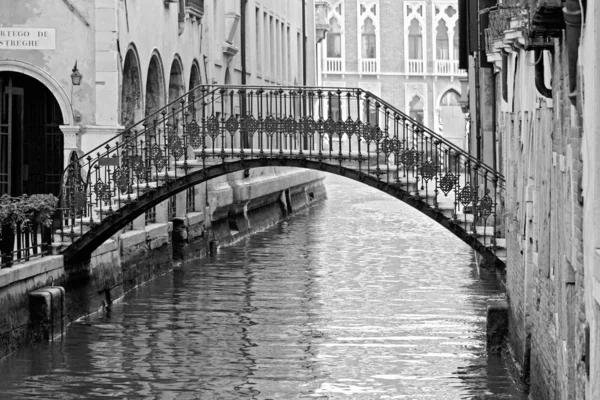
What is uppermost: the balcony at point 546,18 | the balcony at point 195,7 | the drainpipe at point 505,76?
the balcony at point 195,7

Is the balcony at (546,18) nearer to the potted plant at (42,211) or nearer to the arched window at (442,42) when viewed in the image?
the potted plant at (42,211)

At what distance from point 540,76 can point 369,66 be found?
70.2m

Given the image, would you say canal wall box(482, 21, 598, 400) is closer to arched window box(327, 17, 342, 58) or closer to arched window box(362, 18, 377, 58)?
arched window box(327, 17, 342, 58)

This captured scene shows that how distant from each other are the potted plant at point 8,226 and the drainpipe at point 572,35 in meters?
9.23

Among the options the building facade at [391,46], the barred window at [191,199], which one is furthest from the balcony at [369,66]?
the barred window at [191,199]

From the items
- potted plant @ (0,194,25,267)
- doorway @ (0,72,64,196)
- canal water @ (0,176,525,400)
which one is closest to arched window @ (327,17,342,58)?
canal water @ (0,176,525,400)

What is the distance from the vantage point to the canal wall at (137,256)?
18.3m

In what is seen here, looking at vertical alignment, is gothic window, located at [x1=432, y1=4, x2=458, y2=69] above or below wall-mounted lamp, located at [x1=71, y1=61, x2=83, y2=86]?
above

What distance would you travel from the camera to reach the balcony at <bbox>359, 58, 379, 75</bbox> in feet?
271

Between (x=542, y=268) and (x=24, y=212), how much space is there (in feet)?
25.9

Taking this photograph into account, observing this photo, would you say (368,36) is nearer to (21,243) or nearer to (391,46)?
(391,46)

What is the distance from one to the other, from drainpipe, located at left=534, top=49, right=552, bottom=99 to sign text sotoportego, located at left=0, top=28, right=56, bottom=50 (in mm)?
12566

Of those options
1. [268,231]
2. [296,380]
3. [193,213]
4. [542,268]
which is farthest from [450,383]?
[268,231]

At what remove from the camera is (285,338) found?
19.8m
